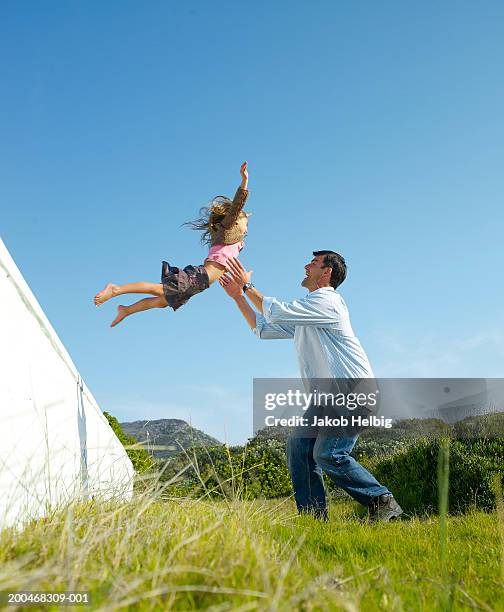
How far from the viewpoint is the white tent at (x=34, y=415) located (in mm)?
3033

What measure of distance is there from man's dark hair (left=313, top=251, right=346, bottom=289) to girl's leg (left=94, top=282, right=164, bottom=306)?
1.74 metres

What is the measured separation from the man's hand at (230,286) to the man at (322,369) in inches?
0.5

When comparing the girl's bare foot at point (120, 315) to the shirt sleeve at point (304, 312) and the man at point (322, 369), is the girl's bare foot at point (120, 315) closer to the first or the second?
the man at point (322, 369)

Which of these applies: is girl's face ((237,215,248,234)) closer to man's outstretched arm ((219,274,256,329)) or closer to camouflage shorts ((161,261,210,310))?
man's outstretched arm ((219,274,256,329))

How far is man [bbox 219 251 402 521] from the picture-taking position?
5.25m

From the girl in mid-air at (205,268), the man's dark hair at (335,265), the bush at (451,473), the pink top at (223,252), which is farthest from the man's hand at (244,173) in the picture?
the bush at (451,473)

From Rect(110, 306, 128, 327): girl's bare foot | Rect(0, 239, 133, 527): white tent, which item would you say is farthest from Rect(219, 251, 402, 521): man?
Rect(0, 239, 133, 527): white tent

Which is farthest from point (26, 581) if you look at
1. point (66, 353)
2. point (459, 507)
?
point (459, 507)

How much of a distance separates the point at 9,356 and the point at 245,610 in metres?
2.10

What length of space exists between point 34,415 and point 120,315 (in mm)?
2059

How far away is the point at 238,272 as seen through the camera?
5.91 metres

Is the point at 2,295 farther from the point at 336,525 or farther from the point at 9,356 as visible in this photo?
the point at 336,525

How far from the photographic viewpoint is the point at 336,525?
179 inches

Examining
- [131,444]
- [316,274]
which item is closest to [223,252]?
[316,274]
